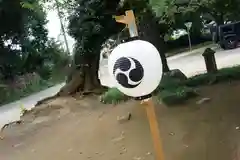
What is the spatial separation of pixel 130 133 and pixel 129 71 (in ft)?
9.40

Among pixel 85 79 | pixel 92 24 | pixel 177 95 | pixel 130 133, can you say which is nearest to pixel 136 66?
pixel 130 133

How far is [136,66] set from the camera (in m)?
2.89

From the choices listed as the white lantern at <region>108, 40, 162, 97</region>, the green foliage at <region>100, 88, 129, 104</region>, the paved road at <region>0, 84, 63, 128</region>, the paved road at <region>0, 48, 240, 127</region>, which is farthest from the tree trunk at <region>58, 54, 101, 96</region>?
the white lantern at <region>108, 40, 162, 97</region>

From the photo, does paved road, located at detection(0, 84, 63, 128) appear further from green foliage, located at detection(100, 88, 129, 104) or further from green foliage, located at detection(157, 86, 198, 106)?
green foliage, located at detection(157, 86, 198, 106)

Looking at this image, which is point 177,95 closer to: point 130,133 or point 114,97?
point 130,133

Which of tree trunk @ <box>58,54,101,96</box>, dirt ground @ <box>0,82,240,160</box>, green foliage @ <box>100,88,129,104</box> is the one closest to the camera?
dirt ground @ <box>0,82,240,160</box>

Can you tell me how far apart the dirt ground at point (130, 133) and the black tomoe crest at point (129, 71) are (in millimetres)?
1779

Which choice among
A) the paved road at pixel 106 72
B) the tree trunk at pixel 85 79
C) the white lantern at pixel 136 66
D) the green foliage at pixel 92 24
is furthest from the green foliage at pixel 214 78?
the white lantern at pixel 136 66

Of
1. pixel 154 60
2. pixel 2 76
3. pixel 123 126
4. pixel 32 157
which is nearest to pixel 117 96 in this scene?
pixel 123 126

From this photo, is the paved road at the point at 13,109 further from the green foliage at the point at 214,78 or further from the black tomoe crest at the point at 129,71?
the black tomoe crest at the point at 129,71

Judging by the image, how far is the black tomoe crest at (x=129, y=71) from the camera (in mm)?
2889

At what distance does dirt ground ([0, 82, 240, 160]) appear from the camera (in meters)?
4.63

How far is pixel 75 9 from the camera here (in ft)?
26.0

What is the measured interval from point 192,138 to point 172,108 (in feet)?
3.53
